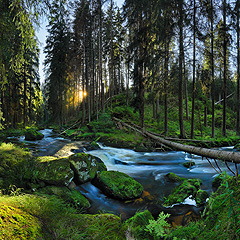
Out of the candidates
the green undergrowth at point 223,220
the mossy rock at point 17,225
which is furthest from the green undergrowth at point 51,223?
the green undergrowth at point 223,220

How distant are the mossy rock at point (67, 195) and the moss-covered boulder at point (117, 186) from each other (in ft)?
2.97

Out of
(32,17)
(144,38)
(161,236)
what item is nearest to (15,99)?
(144,38)

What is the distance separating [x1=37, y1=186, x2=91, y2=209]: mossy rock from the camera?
4.53 meters

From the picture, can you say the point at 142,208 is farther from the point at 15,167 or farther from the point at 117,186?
the point at 15,167

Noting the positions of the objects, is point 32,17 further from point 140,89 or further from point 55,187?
point 140,89

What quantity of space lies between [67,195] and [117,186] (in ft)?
5.70

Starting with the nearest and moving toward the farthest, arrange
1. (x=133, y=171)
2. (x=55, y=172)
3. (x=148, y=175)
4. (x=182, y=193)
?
(x=55, y=172) < (x=182, y=193) < (x=148, y=175) < (x=133, y=171)

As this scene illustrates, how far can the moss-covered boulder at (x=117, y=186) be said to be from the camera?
541cm

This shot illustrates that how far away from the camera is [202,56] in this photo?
510 inches

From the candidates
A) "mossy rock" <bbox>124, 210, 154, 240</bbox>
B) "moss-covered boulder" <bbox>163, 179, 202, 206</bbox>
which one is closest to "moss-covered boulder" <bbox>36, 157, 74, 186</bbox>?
"mossy rock" <bbox>124, 210, 154, 240</bbox>

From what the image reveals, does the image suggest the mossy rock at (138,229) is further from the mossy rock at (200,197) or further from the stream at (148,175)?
the mossy rock at (200,197)

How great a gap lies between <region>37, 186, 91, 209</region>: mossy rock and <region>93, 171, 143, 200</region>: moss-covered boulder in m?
0.90

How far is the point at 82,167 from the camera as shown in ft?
19.2

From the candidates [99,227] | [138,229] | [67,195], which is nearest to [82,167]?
[67,195]
